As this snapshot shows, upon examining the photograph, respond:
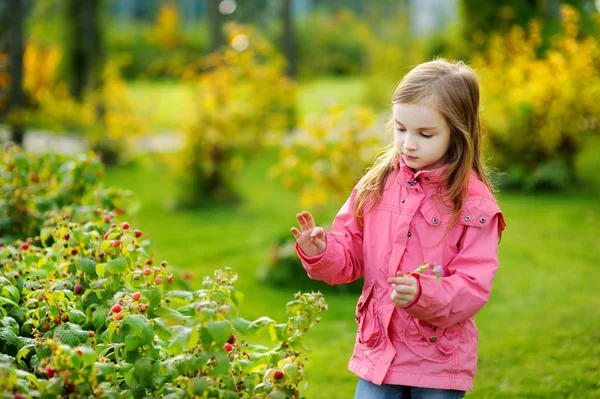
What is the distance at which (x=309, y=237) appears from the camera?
7.85ft

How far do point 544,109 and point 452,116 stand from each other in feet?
21.8

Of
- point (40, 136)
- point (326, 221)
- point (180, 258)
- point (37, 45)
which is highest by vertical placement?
point (37, 45)

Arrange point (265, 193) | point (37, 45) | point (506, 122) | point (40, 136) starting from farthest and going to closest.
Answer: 1. point (37, 45)
2. point (40, 136)
3. point (265, 193)
4. point (506, 122)

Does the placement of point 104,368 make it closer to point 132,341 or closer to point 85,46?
point 132,341

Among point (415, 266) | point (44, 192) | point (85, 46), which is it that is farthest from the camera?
point (85, 46)

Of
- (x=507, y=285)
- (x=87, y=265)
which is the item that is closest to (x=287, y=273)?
(x=507, y=285)

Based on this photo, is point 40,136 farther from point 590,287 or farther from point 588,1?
point 590,287

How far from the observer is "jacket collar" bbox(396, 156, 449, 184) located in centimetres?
241

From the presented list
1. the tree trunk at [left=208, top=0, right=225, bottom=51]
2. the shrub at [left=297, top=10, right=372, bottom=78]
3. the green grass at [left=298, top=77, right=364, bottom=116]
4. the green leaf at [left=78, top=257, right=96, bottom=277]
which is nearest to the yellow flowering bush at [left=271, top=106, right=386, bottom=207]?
the green leaf at [left=78, top=257, right=96, bottom=277]

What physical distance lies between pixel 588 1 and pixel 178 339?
34.6 feet

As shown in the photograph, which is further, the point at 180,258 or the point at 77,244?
the point at 180,258

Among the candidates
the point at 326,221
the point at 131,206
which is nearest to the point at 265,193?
the point at 326,221

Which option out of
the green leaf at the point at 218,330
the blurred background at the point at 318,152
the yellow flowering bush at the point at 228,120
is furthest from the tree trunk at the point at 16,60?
the green leaf at the point at 218,330

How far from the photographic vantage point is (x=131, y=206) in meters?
3.81
